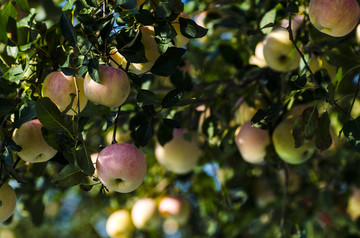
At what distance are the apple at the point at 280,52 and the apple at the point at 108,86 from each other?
0.53 meters

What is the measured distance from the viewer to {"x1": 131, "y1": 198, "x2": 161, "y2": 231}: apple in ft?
5.90

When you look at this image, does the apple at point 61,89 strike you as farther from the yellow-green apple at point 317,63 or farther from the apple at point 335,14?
the yellow-green apple at point 317,63

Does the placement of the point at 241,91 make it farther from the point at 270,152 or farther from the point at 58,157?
the point at 58,157

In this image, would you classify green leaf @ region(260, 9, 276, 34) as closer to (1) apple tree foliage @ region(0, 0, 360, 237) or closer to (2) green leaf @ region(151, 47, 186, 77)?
(1) apple tree foliage @ region(0, 0, 360, 237)

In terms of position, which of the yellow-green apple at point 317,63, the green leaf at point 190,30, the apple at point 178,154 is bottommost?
the apple at point 178,154

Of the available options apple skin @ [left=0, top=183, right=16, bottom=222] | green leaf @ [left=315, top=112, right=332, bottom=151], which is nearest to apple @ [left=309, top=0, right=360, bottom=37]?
green leaf @ [left=315, top=112, right=332, bottom=151]

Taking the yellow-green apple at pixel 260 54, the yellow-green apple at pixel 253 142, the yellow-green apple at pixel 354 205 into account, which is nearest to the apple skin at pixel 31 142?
the yellow-green apple at pixel 253 142

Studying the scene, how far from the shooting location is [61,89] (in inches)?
36.1

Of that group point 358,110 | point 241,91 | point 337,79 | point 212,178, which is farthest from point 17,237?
point 337,79

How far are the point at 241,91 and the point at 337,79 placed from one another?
578 mm

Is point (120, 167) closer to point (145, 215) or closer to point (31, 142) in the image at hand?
point (31, 142)

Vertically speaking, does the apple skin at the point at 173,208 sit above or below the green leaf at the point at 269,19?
below

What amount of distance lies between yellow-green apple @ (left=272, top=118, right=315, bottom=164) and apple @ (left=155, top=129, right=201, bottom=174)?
1.70ft

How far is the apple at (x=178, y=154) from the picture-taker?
1.73 metres
